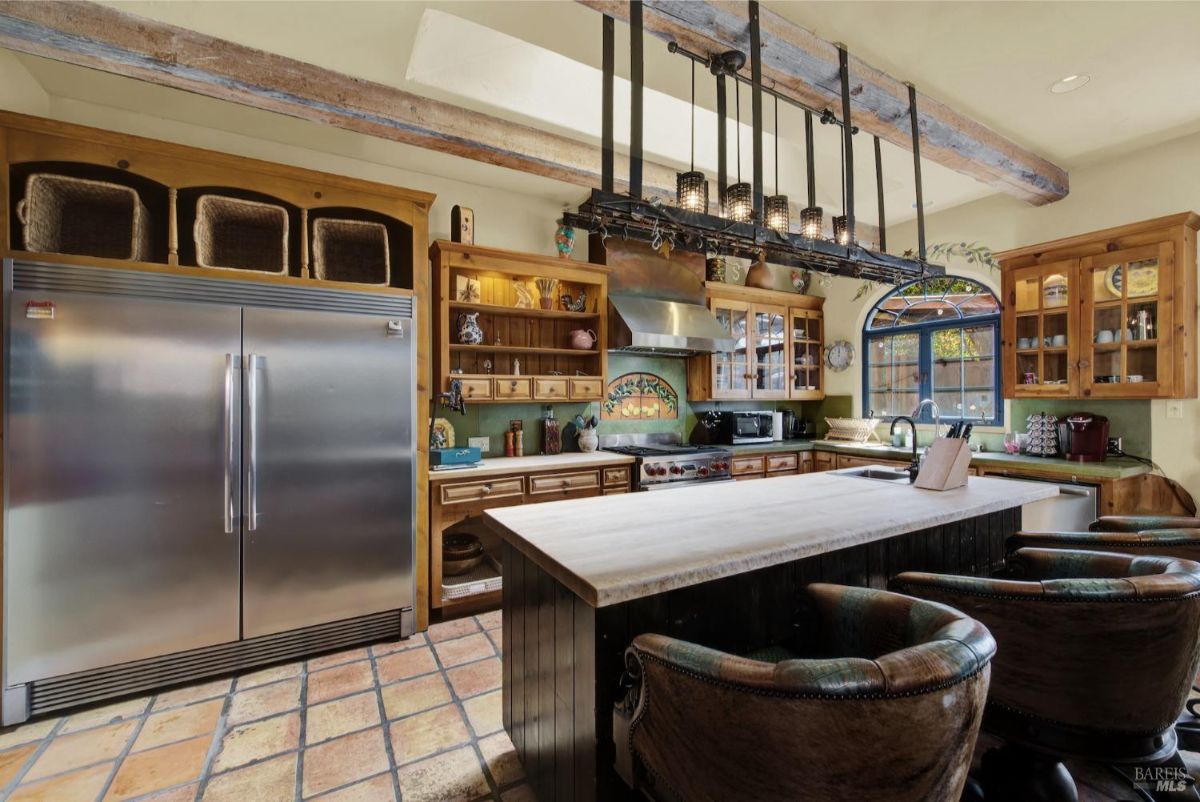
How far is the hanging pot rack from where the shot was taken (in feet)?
5.54

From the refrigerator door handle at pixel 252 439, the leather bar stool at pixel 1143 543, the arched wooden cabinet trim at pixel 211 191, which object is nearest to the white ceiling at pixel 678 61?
the arched wooden cabinet trim at pixel 211 191

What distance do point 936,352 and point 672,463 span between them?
Result: 2.89 meters

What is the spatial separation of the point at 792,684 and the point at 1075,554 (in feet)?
4.75

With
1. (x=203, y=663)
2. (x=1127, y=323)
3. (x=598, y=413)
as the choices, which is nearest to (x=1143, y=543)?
(x=1127, y=323)

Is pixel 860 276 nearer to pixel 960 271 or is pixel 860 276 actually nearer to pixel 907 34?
pixel 907 34

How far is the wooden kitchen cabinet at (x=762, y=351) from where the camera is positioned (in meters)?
4.76

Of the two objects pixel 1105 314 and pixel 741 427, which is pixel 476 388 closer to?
pixel 741 427

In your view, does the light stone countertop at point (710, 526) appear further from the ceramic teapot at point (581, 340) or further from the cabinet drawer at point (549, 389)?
the ceramic teapot at point (581, 340)

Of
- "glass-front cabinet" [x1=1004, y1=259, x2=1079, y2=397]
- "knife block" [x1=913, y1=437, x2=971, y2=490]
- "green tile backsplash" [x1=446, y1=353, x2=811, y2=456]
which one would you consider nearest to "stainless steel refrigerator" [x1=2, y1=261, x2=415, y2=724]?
"green tile backsplash" [x1=446, y1=353, x2=811, y2=456]

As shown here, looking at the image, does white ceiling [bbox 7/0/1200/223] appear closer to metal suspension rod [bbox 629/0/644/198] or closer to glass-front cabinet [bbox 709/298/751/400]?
metal suspension rod [bbox 629/0/644/198]

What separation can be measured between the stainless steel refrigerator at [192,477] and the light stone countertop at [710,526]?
1.39m

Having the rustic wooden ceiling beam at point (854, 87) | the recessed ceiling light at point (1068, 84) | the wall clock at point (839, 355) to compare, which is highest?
the recessed ceiling light at point (1068, 84)

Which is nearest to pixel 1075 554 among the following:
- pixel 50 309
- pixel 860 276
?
pixel 860 276

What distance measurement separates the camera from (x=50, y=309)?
2.20 meters
